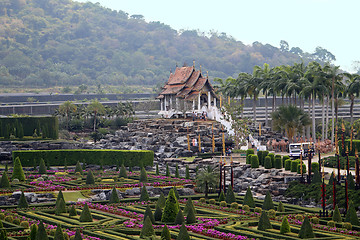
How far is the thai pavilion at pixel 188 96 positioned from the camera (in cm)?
10719

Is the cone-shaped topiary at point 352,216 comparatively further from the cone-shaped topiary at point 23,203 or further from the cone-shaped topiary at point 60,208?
the cone-shaped topiary at point 23,203

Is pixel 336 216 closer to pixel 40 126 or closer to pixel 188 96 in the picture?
pixel 40 126

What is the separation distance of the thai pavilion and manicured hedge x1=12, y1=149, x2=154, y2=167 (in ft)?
84.4

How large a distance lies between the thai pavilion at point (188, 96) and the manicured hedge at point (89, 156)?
25726 mm

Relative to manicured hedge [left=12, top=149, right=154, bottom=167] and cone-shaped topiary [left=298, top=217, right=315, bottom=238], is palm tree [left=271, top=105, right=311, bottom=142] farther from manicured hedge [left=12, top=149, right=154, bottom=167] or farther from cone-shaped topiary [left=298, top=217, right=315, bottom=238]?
cone-shaped topiary [left=298, top=217, right=315, bottom=238]

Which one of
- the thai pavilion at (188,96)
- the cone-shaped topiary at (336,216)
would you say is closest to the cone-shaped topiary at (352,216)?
the cone-shaped topiary at (336,216)

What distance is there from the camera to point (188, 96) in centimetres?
10831

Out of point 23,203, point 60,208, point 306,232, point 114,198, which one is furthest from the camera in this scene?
point 114,198

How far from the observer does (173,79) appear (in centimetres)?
11644

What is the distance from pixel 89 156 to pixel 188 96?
95.3 feet

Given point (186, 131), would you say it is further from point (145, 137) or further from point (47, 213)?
point (47, 213)

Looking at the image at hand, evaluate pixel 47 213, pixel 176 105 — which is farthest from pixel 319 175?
pixel 176 105

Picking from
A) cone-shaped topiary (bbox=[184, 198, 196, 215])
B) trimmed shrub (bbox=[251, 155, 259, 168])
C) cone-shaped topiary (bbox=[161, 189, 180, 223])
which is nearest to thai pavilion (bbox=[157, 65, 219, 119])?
trimmed shrub (bbox=[251, 155, 259, 168])

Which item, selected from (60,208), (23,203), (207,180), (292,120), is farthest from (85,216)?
(292,120)
